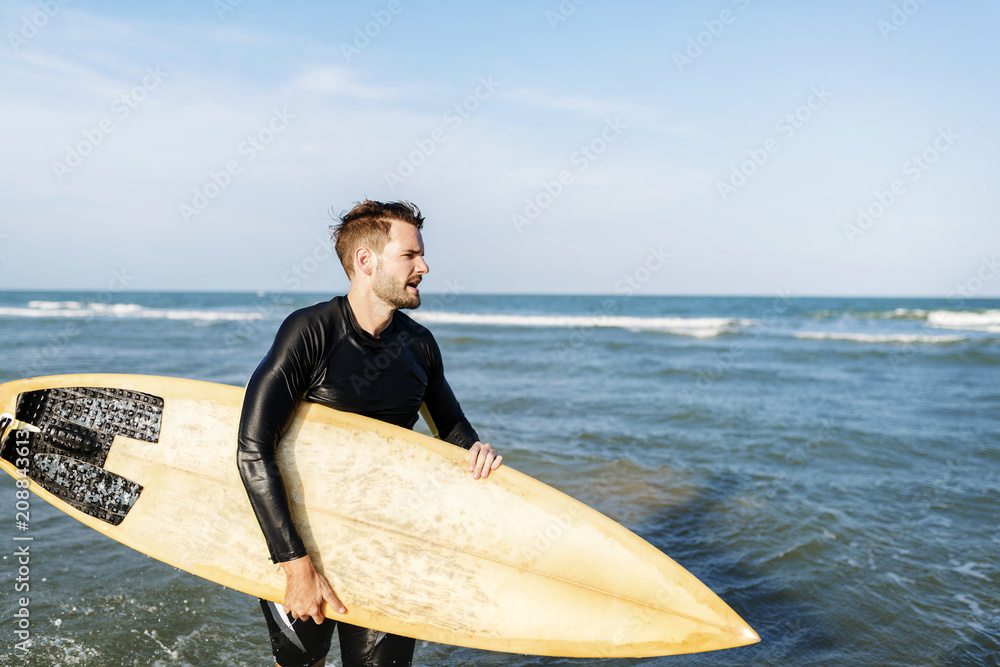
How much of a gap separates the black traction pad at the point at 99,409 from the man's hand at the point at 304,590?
1077 millimetres

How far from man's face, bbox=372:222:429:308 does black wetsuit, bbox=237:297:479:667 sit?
15 centimetres

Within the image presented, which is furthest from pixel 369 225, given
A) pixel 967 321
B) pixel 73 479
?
pixel 967 321

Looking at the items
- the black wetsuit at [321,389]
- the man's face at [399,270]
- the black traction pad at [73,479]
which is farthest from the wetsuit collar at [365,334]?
the black traction pad at [73,479]

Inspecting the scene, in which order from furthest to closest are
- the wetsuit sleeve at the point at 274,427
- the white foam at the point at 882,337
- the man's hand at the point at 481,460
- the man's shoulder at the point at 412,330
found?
the white foam at the point at 882,337 → the man's hand at the point at 481,460 → the man's shoulder at the point at 412,330 → the wetsuit sleeve at the point at 274,427

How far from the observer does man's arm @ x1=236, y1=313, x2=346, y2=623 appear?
6.66 feet

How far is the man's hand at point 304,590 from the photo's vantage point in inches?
82.9

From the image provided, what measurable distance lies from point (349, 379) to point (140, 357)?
1288cm

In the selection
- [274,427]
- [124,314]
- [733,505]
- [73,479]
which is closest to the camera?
[274,427]

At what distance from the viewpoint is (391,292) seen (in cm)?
226

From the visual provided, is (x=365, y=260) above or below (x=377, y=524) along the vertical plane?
above

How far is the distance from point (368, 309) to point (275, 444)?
57cm

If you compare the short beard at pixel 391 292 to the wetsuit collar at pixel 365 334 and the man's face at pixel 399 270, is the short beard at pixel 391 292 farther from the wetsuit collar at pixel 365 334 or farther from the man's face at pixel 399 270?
the wetsuit collar at pixel 365 334

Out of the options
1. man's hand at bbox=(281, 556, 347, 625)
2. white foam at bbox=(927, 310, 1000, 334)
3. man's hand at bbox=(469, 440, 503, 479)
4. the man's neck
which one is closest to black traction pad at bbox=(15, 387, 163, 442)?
man's hand at bbox=(281, 556, 347, 625)

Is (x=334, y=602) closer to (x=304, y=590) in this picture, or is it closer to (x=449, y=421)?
(x=304, y=590)
